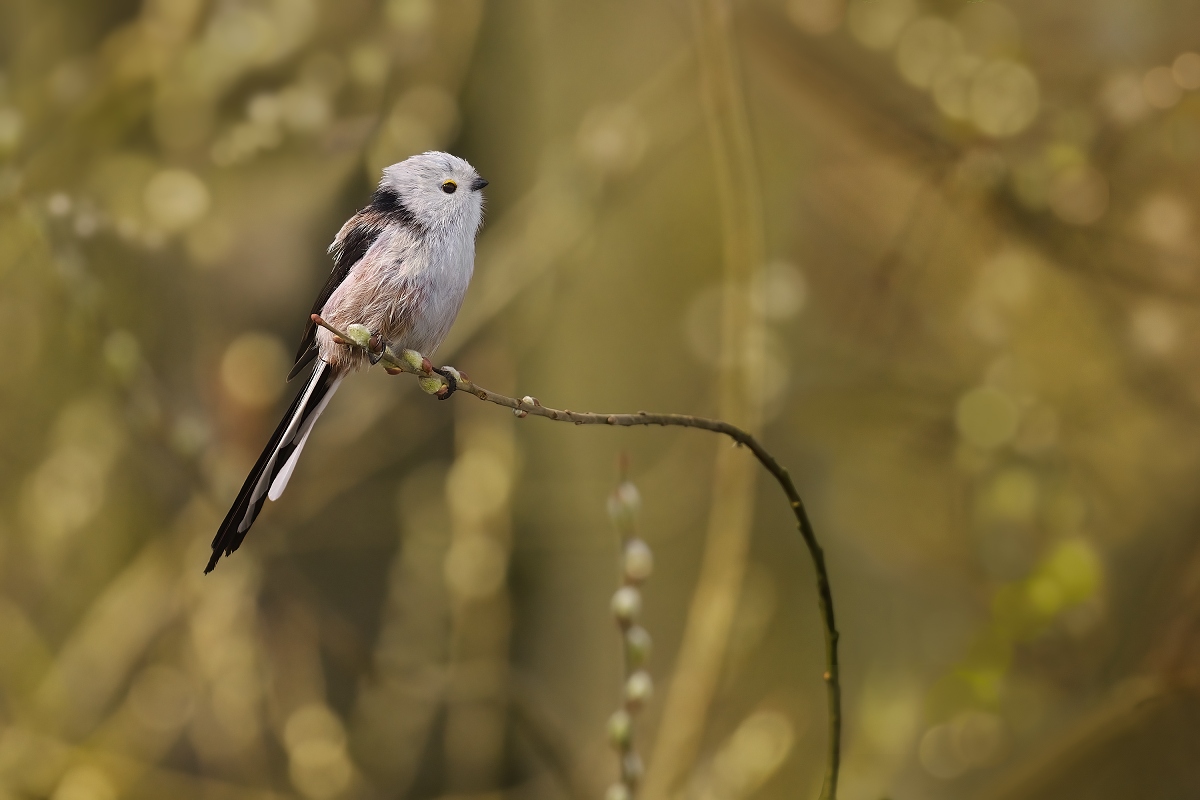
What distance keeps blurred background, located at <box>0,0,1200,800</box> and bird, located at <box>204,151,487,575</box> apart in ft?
1.33

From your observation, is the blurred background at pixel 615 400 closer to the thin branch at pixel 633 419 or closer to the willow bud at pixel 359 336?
the thin branch at pixel 633 419

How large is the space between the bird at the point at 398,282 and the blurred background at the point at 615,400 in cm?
41

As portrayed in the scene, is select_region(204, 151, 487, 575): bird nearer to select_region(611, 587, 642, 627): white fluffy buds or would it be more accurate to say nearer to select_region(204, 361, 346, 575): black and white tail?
select_region(204, 361, 346, 575): black and white tail

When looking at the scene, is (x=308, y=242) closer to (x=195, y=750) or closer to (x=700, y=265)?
(x=700, y=265)

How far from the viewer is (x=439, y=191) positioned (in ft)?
1.85

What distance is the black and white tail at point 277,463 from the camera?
48 centimetres

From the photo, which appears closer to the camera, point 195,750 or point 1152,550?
point 1152,550

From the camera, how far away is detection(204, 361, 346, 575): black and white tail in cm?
48

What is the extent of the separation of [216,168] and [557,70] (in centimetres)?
39

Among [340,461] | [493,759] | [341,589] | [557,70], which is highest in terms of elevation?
[557,70]

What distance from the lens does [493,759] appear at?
41.4 inches

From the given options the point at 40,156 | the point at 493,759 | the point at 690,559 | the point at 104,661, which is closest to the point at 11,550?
the point at 104,661

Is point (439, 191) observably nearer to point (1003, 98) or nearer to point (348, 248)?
point (348, 248)

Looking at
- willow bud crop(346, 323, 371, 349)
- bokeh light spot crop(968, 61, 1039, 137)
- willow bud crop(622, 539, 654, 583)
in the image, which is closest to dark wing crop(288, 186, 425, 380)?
willow bud crop(346, 323, 371, 349)
